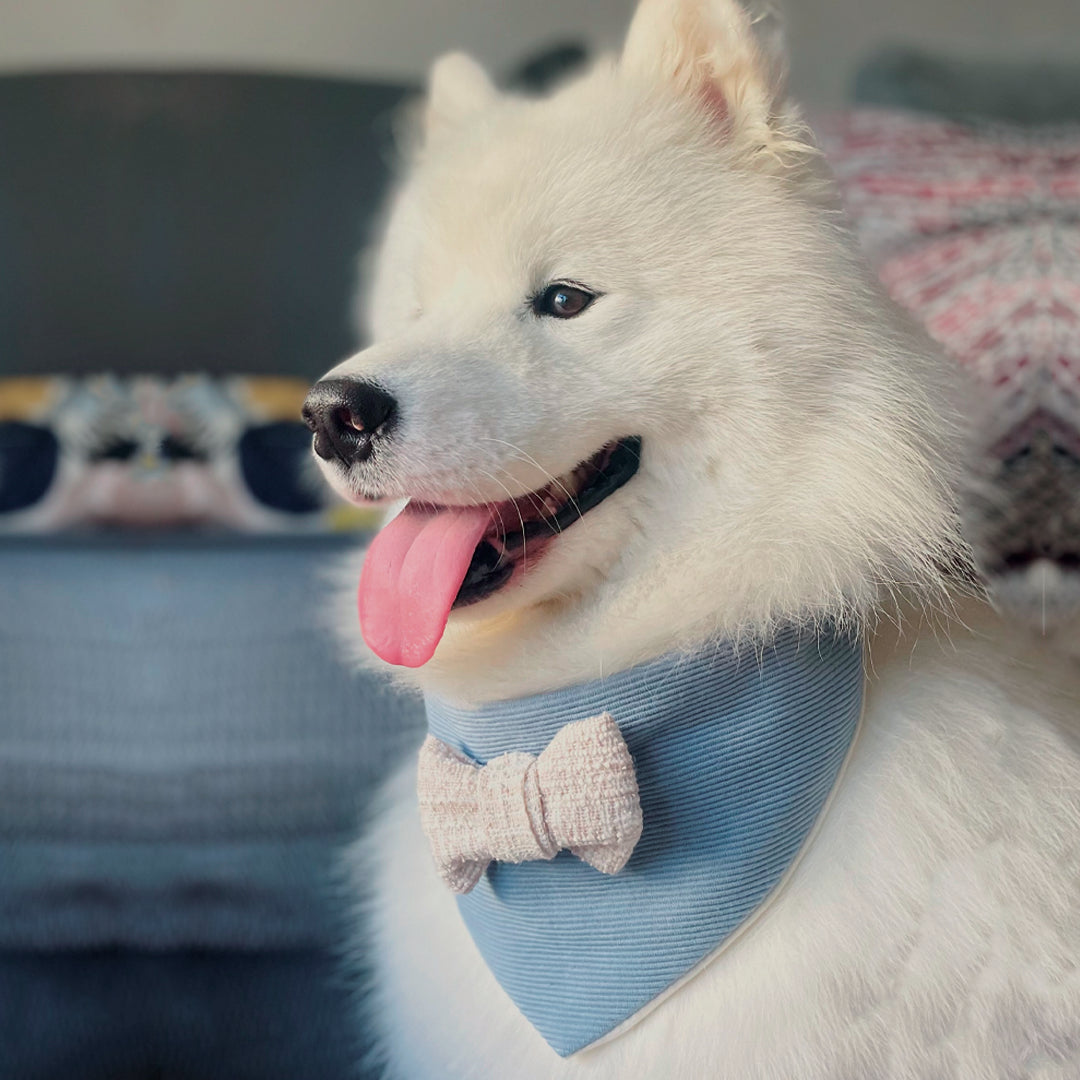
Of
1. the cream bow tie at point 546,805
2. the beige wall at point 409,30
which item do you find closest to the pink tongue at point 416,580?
the cream bow tie at point 546,805

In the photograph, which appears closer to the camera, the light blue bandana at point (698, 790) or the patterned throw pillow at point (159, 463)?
A: the light blue bandana at point (698, 790)

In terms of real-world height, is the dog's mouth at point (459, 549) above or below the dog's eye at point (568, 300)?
below

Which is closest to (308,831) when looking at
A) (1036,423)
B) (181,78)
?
(1036,423)

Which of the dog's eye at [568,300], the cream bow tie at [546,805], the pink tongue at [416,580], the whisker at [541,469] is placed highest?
the dog's eye at [568,300]

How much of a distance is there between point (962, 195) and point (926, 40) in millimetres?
1019

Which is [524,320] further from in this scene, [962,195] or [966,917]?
[962,195]

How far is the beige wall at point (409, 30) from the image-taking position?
7.99 feet

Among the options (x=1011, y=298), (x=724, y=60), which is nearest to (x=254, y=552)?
(x=724, y=60)

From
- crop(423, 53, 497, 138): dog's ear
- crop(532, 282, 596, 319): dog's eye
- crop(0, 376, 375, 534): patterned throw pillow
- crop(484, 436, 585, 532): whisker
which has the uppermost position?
crop(423, 53, 497, 138): dog's ear

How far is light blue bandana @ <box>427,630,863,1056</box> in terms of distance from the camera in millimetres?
838

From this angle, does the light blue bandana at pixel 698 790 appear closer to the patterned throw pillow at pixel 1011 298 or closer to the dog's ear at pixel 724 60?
the dog's ear at pixel 724 60

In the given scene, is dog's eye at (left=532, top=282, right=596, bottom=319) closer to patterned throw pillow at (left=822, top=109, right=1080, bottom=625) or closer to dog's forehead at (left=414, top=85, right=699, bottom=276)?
dog's forehead at (left=414, top=85, right=699, bottom=276)

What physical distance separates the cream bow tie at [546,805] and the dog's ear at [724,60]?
0.54 m

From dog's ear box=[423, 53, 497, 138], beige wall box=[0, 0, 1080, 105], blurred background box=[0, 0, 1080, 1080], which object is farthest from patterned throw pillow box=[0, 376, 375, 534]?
dog's ear box=[423, 53, 497, 138]
